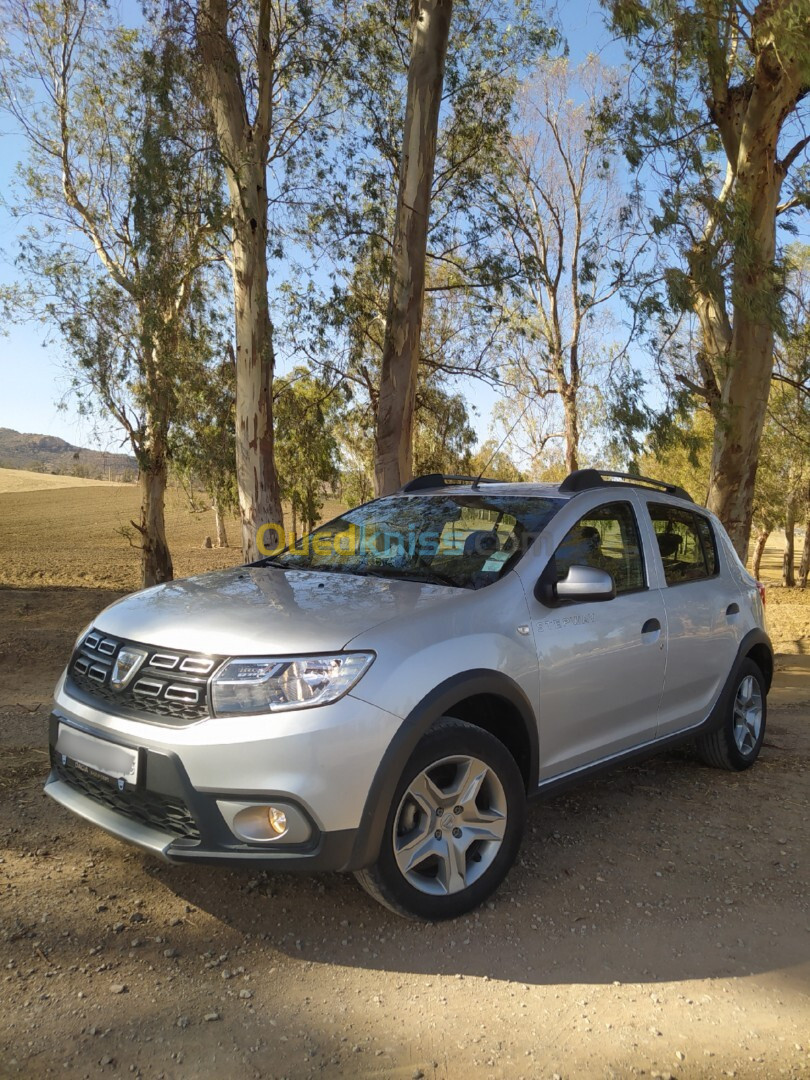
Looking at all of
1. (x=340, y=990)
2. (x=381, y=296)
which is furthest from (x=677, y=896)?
(x=381, y=296)

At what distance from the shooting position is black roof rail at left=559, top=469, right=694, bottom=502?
168 inches

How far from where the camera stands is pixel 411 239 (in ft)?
34.7

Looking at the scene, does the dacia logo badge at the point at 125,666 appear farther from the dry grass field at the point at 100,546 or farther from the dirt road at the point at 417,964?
the dry grass field at the point at 100,546

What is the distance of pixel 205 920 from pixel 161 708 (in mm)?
861

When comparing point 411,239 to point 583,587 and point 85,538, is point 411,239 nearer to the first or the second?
point 583,587

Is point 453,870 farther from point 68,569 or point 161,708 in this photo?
point 68,569

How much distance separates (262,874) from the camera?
355 centimetres

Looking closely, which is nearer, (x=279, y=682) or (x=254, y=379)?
(x=279, y=682)

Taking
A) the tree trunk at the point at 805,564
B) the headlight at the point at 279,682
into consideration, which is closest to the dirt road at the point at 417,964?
the headlight at the point at 279,682

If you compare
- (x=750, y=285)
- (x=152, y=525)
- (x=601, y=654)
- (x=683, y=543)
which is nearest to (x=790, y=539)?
(x=750, y=285)

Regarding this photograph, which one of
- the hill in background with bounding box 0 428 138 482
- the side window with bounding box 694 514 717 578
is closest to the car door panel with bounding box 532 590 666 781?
the side window with bounding box 694 514 717 578

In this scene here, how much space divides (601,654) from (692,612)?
987mm

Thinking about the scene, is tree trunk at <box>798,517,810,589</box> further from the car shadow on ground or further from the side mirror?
the side mirror

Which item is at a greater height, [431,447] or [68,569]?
[431,447]
